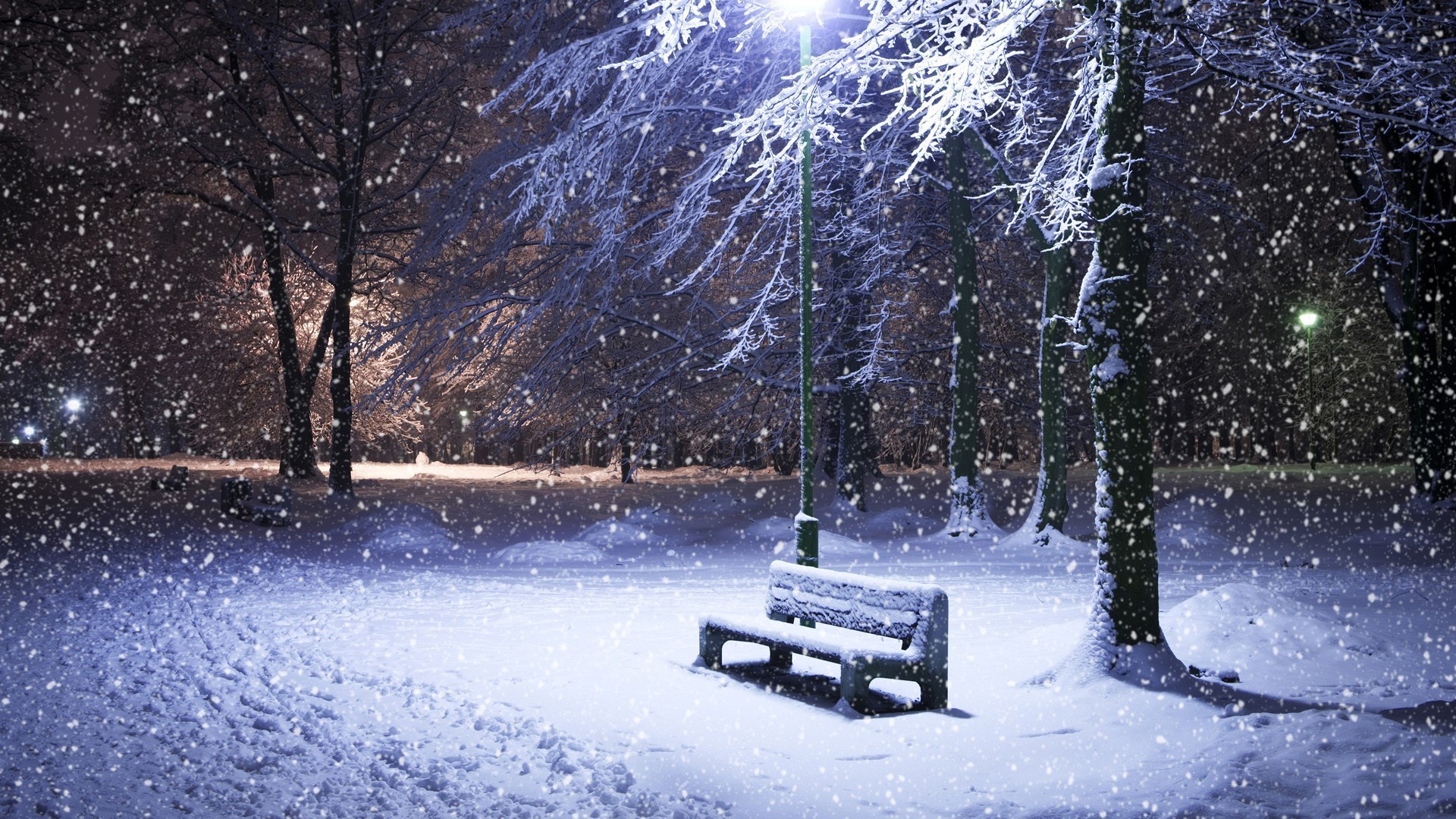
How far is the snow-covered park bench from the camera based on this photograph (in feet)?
23.8

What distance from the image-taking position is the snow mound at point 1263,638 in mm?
8195

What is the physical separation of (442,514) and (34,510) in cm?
860

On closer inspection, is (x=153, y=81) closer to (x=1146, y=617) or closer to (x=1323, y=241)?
(x=1146, y=617)

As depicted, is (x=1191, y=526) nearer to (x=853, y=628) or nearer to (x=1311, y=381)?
(x=853, y=628)

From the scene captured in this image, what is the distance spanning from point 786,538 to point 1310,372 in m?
27.9

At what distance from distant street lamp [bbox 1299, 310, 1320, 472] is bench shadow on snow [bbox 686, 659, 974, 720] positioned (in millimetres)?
33903

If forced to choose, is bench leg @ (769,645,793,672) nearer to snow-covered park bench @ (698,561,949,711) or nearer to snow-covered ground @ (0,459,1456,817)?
snow-covered park bench @ (698,561,949,711)

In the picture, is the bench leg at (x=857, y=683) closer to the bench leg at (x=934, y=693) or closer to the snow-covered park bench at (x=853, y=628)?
the snow-covered park bench at (x=853, y=628)

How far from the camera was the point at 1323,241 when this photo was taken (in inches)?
1535

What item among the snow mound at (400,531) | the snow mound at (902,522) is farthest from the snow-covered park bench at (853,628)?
the snow mound at (902,522)

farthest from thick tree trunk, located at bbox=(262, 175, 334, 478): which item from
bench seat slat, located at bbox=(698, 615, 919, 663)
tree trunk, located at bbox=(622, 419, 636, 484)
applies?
bench seat slat, located at bbox=(698, 615, 919, 663)

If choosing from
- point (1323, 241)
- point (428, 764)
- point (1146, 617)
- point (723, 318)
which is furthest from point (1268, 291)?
point (428, 764)

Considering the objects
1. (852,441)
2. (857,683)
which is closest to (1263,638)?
(857,683)

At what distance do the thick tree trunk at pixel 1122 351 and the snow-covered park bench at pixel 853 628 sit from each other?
1.33 meters
